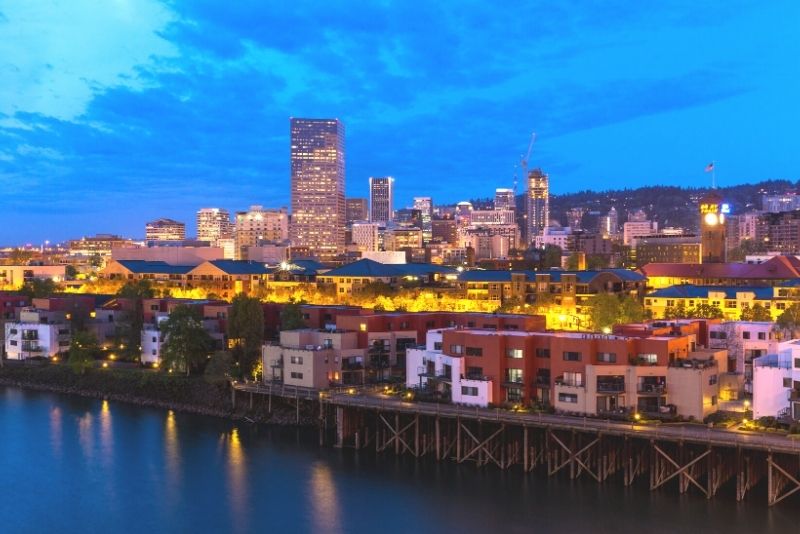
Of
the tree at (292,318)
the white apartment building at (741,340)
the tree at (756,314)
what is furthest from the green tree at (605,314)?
the tree at (292,318)

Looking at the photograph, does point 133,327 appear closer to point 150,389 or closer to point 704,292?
point 150,389

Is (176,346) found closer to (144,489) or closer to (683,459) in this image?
(144,489)

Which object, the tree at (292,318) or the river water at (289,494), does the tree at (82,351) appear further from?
the tree at (292,318)

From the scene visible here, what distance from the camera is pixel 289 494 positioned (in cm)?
2258

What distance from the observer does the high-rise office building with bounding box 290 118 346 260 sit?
147 meters

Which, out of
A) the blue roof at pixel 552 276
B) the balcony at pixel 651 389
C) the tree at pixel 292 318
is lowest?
the balcony at pixel 651 389

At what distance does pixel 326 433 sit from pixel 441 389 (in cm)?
421

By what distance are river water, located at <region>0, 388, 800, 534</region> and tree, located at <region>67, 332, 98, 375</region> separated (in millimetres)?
8375

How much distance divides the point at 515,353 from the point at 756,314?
2309 centimetres

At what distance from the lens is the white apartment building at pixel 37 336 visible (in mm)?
41281

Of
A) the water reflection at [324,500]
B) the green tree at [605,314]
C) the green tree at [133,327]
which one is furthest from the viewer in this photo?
the green tree at [605,314]

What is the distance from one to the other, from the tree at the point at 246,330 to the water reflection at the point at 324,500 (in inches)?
372

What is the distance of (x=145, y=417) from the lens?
104 feet

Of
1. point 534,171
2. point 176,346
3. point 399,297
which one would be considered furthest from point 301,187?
point 176,346
